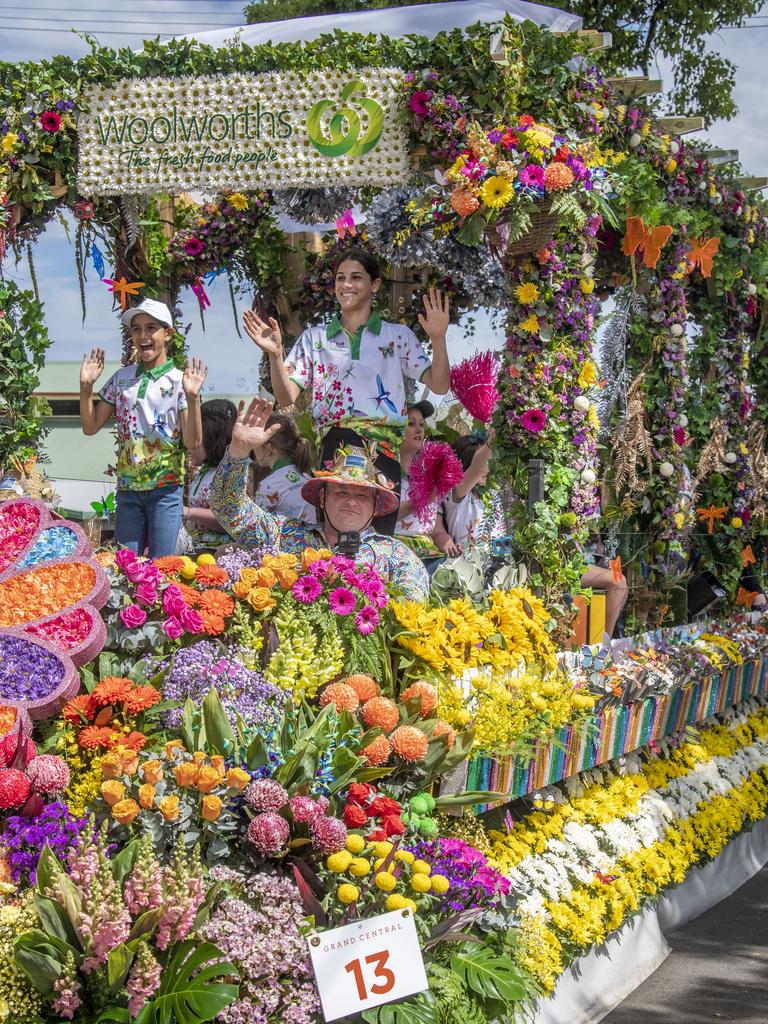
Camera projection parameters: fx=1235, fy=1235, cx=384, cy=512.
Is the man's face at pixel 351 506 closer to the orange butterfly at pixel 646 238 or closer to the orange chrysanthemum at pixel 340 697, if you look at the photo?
the orange chrysanthemum at pixel 340 697

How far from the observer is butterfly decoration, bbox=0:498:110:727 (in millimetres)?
3502

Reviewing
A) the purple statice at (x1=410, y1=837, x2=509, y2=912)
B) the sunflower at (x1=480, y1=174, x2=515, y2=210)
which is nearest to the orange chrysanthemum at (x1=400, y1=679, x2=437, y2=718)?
the purple statice at (x1=410, y1=837, x2=509, y2=912)

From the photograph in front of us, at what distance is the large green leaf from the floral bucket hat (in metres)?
2.14

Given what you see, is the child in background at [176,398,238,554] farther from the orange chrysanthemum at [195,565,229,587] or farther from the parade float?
the orange chrysanthemum at [195,565,229,587]

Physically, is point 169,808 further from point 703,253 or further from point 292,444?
point 703,253

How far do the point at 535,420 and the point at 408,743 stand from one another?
241cm

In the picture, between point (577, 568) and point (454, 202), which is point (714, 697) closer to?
point (577, 568)

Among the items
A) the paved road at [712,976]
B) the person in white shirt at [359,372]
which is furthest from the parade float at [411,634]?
the person in white shirt at [359,372]

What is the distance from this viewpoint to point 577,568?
569 cm

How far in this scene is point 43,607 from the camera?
12.3ft

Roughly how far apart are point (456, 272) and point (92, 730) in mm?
6158

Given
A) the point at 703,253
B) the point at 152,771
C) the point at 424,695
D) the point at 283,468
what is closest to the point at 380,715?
the point at 424,695

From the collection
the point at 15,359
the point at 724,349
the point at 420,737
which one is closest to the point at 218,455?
the point at 15,359

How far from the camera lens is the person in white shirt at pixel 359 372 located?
5.64m
